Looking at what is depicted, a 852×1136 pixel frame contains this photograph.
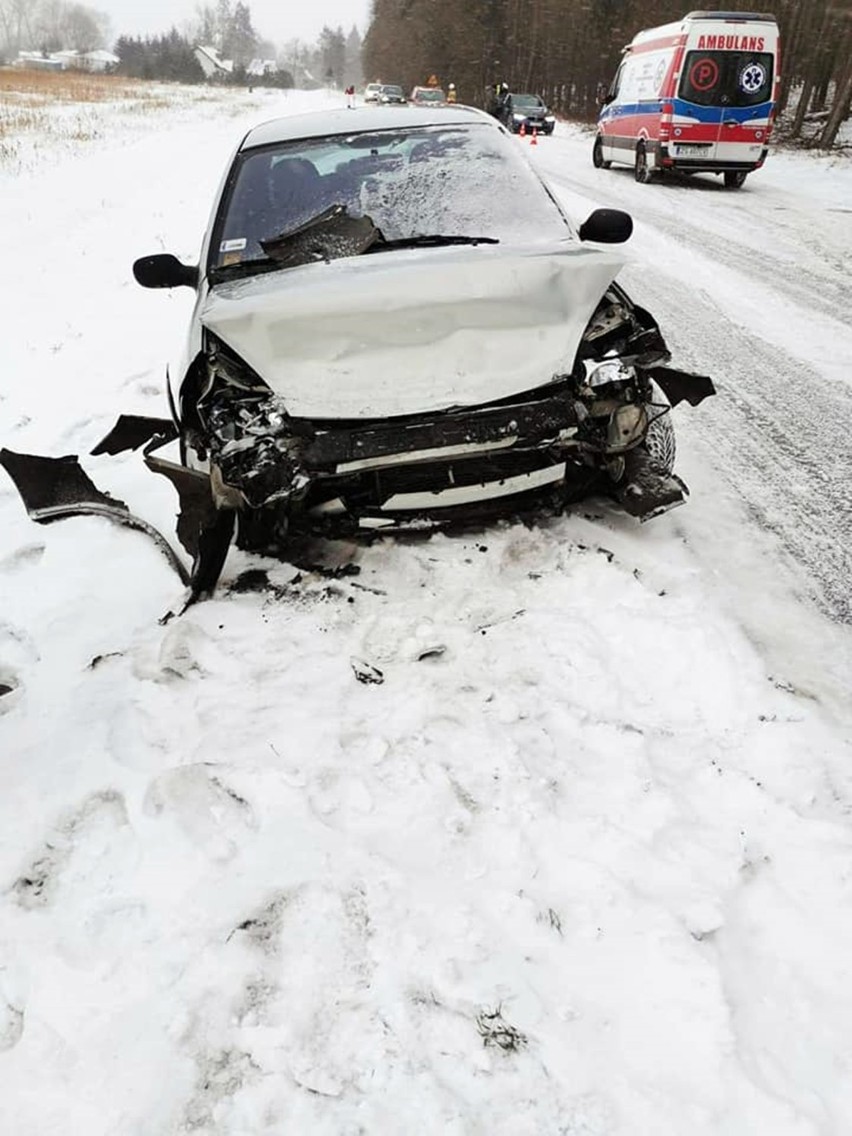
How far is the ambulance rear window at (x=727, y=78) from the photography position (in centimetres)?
1362

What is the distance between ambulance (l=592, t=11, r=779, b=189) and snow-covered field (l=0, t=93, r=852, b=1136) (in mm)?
12347

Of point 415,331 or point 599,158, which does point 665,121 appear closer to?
point 599,158

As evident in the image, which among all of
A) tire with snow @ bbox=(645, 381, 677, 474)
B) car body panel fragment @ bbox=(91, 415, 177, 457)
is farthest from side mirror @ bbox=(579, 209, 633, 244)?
car body panel fragment @ bbox=(91, 415, 177, 457)

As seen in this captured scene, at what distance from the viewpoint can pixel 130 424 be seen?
149 inches

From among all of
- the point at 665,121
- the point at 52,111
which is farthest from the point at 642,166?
the point at 52,111

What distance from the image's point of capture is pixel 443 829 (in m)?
2.13

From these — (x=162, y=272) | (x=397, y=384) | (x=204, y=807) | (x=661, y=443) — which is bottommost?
(x=204, y=807)

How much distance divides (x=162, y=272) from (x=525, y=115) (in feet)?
95.7

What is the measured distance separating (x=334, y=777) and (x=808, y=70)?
1185 inches

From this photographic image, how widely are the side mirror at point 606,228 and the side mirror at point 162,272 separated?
194cm

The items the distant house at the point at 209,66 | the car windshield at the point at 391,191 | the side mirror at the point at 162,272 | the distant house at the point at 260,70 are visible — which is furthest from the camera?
the distant house at the point at 260,70

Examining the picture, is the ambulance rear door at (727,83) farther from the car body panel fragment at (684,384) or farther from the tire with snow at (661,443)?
the tire with snow at (661,443)

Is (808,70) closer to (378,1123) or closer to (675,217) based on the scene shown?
(675,217)

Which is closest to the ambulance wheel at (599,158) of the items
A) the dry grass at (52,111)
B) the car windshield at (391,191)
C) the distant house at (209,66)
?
the dry grass at (52,111)
